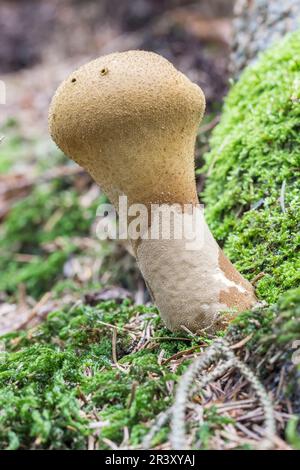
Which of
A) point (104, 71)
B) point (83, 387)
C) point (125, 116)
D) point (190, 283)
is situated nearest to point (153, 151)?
point (125, 116)

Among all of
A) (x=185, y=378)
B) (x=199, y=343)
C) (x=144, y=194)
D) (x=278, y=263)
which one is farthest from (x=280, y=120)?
(x=185, y=378)

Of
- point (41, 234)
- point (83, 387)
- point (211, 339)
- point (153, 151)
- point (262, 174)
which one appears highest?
point (41, 234)

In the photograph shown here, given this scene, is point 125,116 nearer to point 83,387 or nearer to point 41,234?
point 83,387

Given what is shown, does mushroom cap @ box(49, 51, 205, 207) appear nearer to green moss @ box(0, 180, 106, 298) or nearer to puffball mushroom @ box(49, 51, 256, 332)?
puffball mushroom @ box(49, 51, 256, 332)

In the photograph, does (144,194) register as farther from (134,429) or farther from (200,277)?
(134,429)

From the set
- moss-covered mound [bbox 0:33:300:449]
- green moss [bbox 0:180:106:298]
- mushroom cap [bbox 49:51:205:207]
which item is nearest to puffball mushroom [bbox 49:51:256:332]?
mushroom cap [bbox 49:51:205:207]

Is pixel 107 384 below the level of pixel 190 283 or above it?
below

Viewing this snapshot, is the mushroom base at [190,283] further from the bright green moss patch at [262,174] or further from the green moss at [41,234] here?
the green moss at [41,234]
